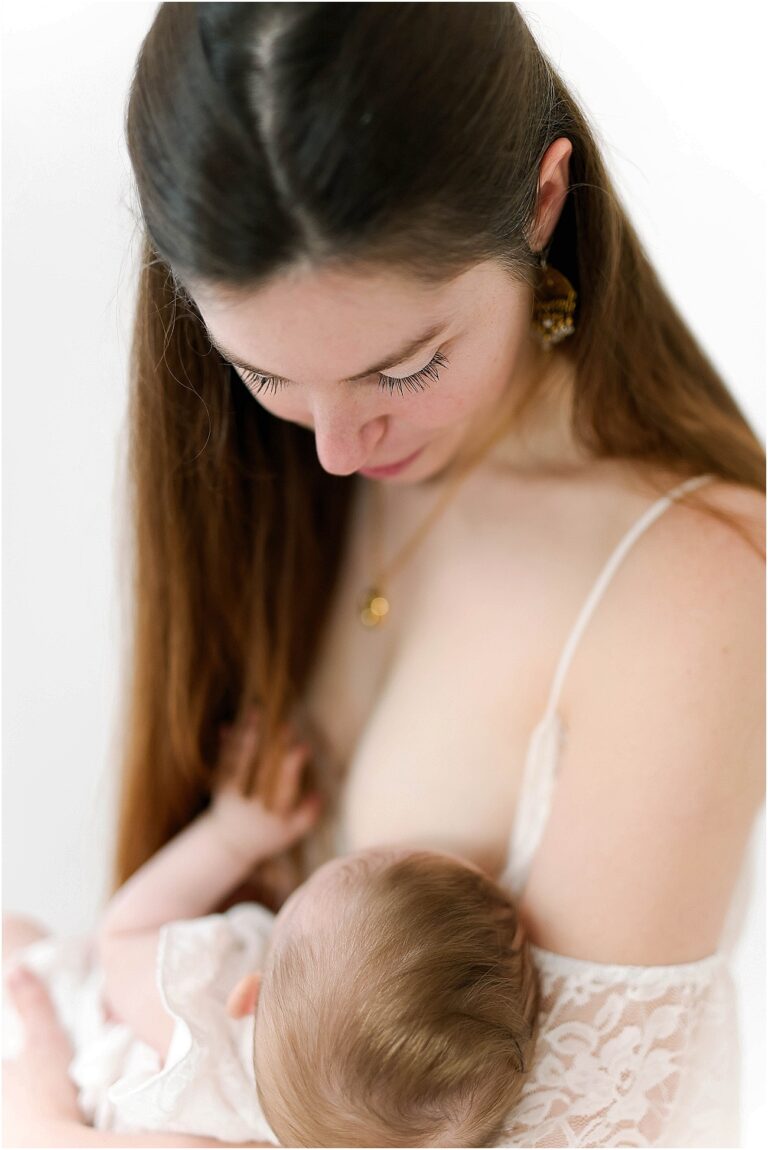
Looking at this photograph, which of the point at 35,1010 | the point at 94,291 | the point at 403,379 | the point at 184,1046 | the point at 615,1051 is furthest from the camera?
the point at 94,291

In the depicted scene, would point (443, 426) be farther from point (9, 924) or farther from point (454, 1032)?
point (9, 924)

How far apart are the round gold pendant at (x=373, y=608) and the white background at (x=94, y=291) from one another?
35cm

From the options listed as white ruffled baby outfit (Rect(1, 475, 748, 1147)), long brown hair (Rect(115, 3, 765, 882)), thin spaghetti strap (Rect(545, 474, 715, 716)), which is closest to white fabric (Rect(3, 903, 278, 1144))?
white ruffled baby outfit (Rect(1, 475, 748, 1147))

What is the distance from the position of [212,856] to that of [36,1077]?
349 mm

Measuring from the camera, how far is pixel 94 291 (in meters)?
1.67

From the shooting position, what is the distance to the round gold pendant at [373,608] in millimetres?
1489

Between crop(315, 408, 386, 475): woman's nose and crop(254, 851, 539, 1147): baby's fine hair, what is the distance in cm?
44

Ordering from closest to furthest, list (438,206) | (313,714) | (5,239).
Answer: (438,206) < (313,714) < (5,239)

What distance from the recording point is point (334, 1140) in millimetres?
1078

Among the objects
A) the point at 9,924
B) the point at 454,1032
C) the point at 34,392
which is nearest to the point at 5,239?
the point at 34,392

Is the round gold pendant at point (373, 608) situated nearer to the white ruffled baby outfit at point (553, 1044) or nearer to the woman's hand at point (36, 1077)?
the white ruffled baby outfit at point (553, 1044)

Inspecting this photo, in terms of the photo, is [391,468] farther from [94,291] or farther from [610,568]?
[94,291]

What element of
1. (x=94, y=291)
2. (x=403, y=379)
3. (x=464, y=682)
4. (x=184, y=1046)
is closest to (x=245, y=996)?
(x=184, y=1046)

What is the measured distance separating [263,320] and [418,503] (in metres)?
0.62
